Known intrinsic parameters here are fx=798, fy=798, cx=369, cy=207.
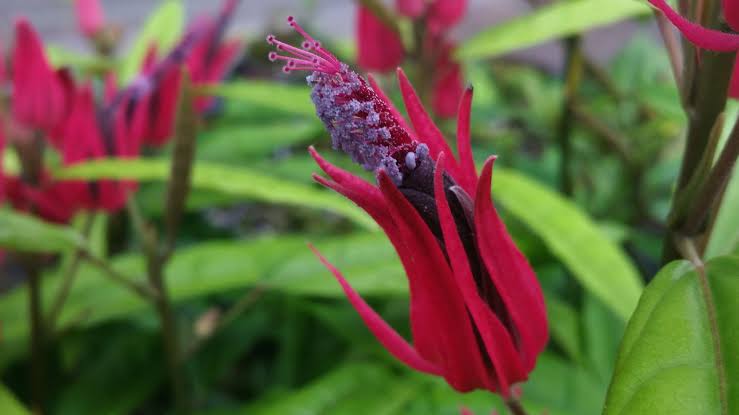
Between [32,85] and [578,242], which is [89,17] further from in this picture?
[578,242]

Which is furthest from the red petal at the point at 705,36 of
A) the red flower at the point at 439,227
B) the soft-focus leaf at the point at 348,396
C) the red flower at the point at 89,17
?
the red flower at the point at 89,17

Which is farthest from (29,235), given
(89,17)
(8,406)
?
(89,17)

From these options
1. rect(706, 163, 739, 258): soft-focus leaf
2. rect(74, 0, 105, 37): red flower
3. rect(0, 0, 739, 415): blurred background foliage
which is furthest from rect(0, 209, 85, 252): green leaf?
rect(74, 0, 105, 37): red flower

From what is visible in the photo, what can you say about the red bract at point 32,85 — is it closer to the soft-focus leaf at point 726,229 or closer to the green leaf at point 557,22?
the green leaf at point 557,22

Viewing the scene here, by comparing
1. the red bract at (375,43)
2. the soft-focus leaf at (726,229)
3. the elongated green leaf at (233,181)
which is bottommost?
the elongated green leaf at (233,181)

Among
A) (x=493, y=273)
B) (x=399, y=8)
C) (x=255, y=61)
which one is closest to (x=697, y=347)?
(x=493, y=273)
